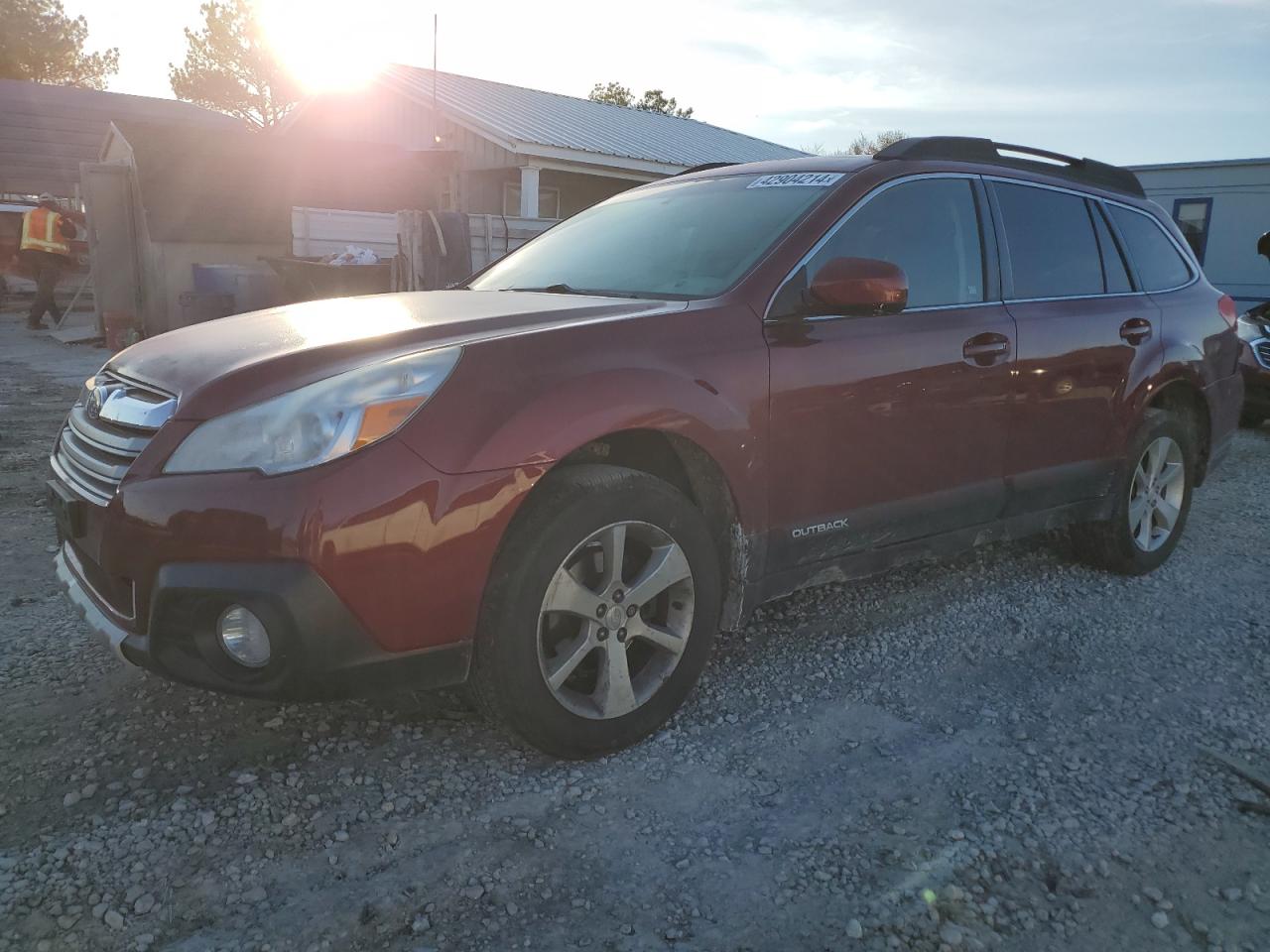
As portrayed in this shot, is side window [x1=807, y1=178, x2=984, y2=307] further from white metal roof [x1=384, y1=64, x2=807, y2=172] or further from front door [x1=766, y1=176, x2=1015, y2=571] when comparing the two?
white metal roof [x1=384, y1=64, x2=807, y2=172]

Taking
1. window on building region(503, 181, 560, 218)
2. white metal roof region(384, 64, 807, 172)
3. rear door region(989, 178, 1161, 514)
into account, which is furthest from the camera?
window on building region(503, 181, 560, 218)

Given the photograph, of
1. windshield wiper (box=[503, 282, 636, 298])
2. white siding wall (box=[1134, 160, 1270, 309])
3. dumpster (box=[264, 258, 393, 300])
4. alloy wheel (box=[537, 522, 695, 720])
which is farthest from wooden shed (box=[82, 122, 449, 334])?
white siding wall (box=[1134, 160, 1270, 309])

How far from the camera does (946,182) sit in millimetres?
3639

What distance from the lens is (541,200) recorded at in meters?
18.9

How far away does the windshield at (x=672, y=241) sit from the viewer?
3.21 meters

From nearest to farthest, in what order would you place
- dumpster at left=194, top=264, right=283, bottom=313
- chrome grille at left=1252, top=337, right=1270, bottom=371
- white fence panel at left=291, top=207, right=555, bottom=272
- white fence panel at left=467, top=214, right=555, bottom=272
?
chrome grille at left=1252, top=337, right=1270, bottom=371, white fence panel at left=467, top=214, right=555, bottom=272, white fence panel at left=291, top=207, right=555, bottom=272, dumpster at left=194, top=264, right=283, bottom=313

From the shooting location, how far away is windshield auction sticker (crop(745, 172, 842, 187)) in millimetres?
3390

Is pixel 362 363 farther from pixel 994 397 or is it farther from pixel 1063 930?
pixel 994 397

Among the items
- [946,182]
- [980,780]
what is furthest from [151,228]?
[980,780]

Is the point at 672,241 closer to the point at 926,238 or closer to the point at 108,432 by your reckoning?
the point at 926,238

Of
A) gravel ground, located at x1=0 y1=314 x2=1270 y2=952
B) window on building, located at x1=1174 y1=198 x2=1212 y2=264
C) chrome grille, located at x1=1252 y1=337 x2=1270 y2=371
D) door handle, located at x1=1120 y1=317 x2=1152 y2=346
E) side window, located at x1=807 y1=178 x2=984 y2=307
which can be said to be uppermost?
window on building, located at x1=1174 y1=198 x2=1212 y2=264

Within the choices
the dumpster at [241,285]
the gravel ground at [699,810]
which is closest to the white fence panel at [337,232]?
the dumpster at [241,285]

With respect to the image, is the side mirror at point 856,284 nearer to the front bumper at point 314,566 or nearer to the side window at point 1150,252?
the front bumper at point 314,566

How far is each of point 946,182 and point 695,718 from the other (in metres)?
2.20
